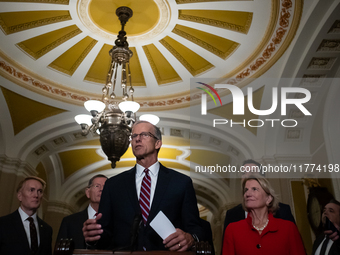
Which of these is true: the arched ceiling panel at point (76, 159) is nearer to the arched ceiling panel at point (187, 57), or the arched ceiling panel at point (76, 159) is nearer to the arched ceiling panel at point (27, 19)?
the arched ceiling panel at point (187, 57)

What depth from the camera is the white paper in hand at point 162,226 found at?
69.1 inches

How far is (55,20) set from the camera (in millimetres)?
6484

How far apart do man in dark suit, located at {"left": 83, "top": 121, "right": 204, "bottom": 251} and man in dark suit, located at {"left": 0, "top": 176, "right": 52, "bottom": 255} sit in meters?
1.30

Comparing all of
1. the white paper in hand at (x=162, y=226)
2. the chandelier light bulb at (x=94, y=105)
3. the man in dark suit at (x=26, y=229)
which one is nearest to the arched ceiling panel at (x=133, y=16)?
the chandelier light bulb at (x=94, y=105)

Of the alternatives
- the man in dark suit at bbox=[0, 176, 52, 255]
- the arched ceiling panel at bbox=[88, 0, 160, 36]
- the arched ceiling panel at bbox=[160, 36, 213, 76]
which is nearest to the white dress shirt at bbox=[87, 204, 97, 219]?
the man in dark suit at bbox=[0, 176, 52, 255]

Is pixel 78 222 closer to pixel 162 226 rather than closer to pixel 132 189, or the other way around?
pixel 132 189

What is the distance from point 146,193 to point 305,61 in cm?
521

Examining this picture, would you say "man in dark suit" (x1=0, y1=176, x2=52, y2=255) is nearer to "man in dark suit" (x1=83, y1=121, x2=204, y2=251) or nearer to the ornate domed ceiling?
"man in dark suit" (x1=83, y1=121, x2=204, y2=251)

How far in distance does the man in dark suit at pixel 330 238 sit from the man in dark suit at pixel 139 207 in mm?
1556

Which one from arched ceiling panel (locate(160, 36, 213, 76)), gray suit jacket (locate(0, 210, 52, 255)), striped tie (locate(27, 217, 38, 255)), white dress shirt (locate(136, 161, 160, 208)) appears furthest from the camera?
arched ceiling panel (locate(160, 36, 213, 76))

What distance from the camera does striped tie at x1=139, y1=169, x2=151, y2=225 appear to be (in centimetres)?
205

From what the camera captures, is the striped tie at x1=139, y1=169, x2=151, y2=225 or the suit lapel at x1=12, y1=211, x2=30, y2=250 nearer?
the striped tie at x1=139, y1=169, x2=151, y2=225

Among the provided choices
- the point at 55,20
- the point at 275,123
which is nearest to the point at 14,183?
the point at 55,20

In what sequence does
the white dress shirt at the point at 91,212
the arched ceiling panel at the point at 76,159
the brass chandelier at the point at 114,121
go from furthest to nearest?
the arched ceiling panel at the point at 76,159 → the brass chandelier at the point at 114,121 → the white dress shirt at the point at 91,212
